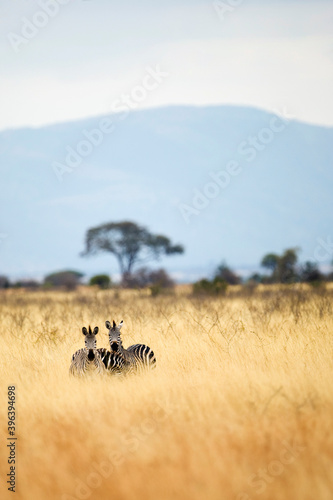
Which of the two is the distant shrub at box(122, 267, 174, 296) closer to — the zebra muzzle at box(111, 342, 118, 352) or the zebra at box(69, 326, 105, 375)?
the zebra muzzle at box(111, 342, 118, 352)

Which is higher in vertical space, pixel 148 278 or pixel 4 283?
pixel 4 283

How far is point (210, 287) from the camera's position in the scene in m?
27.9

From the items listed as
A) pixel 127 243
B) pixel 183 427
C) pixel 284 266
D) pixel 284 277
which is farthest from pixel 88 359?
pixel 127 243

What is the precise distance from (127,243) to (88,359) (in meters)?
46.5

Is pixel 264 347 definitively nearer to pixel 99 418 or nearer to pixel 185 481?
pixel 99 418

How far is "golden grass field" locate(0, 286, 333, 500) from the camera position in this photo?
4750 millimetres

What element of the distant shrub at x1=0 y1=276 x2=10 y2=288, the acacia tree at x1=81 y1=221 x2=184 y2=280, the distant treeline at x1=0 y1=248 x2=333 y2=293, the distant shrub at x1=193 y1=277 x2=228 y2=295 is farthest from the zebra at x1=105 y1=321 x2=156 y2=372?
the distant shrub at x1=0 y1=276 x2=10 y2=288

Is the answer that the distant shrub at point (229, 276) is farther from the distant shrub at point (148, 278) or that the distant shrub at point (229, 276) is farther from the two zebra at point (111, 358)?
the two zebra at point (111, 358)

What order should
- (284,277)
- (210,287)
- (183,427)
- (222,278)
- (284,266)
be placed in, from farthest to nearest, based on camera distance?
1. (284,266)
2. (222,278)
3. (284,277)
4. (210,287)
5. (183,427)

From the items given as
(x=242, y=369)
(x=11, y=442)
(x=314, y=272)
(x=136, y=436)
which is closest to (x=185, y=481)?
(x=136, y=436)

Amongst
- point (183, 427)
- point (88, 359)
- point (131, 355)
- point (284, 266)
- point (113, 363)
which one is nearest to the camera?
point (183, 427)

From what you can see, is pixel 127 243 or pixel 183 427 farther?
pixel 127 243

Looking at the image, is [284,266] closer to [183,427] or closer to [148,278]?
[148,278]

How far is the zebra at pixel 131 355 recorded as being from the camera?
27.4ft
